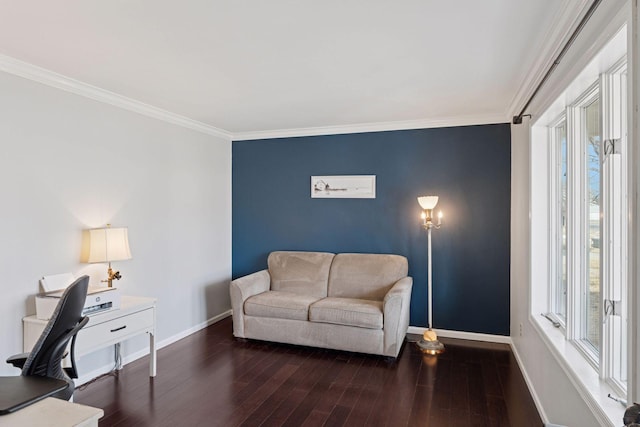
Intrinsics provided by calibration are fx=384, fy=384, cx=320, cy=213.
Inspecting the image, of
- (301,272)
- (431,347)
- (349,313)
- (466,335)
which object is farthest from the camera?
(301,272)

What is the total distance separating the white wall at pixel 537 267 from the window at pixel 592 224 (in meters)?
0.15

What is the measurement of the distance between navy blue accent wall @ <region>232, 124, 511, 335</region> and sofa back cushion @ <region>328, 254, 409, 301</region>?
23cm

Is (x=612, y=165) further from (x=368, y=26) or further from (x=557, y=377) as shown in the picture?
(x=368, y=26)

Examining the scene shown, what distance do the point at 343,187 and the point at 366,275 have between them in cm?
112

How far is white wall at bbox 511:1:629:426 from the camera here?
5.88 ft

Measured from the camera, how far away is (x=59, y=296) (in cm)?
272

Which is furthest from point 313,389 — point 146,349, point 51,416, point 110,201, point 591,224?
point 110,201

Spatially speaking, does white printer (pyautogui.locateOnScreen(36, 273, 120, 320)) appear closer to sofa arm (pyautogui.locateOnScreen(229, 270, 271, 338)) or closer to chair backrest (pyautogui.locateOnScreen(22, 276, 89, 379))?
chair backrest (pyautogui.locateOnScreen(22, 276, 89, 379))

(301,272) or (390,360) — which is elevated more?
(301,272)

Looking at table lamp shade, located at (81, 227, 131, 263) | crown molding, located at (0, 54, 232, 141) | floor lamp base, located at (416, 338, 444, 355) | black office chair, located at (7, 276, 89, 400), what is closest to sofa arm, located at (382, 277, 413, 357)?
floor lamp base, located at (416, 338, 444, 355)

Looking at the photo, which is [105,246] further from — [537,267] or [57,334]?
Result: [537,267]

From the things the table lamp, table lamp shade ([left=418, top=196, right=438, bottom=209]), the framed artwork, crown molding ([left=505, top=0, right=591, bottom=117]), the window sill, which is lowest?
the window sill

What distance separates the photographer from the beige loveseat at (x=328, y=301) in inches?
144

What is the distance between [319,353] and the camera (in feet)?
12.6
